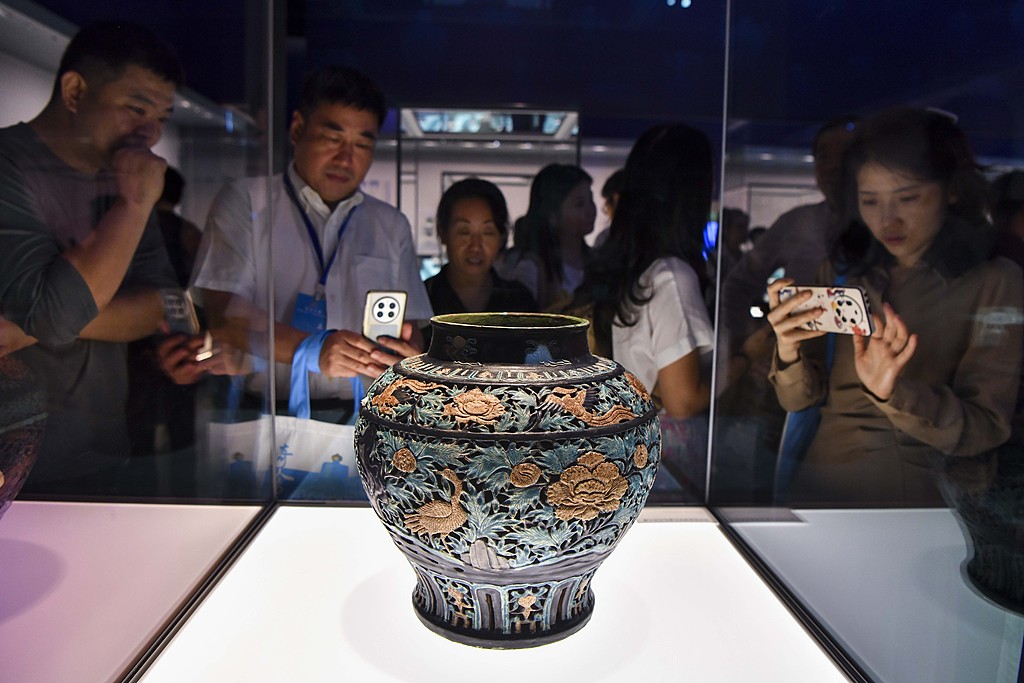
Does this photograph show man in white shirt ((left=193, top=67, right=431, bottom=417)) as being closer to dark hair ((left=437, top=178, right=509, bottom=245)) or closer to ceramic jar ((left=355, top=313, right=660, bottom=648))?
dark hair ((left=437, top=178, right=509, bottom=245))

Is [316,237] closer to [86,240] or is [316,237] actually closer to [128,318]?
[128,318]

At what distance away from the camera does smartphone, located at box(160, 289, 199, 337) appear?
1.54 metres

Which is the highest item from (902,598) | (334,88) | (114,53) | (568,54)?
(568,54)

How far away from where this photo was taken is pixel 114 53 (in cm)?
125

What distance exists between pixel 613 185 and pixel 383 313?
67 centimetres

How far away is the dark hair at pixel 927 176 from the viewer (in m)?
1.12

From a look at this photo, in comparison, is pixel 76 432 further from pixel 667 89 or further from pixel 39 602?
pixel 667 89

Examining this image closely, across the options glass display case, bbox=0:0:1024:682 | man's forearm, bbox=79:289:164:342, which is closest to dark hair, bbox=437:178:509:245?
glass display case, bbox=0:0:1024:682

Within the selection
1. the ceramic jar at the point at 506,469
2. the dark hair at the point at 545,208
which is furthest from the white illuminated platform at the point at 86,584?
the dark hair at the point at 545,208

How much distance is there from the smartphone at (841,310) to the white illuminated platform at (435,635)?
57cm

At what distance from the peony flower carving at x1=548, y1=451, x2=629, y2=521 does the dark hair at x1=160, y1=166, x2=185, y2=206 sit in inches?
38.3

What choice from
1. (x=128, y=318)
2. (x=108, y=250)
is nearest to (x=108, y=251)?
(x=108, y=250)

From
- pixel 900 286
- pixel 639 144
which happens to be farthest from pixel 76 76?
pixel 900 286

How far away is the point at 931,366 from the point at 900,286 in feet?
0.61
